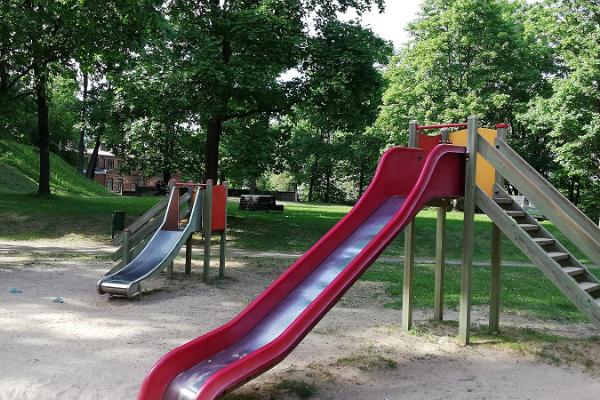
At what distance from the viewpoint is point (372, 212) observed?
251 inches

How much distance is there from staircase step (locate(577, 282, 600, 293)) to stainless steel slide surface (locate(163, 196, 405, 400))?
2.17 m

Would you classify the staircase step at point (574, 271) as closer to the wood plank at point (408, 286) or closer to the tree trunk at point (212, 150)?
the wood plank at point (408, 286)

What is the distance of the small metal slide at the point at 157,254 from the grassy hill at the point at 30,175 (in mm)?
25128

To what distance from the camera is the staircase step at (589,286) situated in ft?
19.3

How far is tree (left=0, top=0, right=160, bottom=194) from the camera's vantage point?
13984mm

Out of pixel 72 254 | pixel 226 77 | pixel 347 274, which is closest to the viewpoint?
pixel 347 274

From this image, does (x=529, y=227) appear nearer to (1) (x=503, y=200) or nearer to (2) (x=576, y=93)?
(1) (x=503, y=200)

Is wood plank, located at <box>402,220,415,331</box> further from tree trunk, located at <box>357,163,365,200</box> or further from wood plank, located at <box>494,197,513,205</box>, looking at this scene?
tree trunk, located at <box>357,163,365,200</box>

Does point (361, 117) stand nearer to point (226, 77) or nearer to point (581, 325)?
point (226, 77)

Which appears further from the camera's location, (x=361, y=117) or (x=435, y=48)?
(x=435, y=48)

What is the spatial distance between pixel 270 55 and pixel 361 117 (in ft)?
13.5

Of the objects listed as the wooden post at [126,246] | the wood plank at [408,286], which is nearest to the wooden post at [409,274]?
the wood plank at [408,286]

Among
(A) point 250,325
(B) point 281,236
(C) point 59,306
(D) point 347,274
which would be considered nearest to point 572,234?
(D) point 347,274

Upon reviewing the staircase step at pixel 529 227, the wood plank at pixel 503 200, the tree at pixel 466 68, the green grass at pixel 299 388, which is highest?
the tree at pixel 466 68
